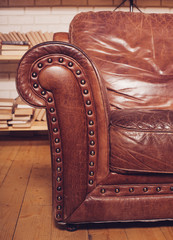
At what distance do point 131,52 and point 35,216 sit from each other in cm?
89

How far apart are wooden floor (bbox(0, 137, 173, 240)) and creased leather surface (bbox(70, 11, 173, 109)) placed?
1.79 feet

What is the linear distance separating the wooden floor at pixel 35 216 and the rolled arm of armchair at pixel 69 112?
0.35ft

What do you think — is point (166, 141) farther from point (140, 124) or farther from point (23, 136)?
point (23, 136)

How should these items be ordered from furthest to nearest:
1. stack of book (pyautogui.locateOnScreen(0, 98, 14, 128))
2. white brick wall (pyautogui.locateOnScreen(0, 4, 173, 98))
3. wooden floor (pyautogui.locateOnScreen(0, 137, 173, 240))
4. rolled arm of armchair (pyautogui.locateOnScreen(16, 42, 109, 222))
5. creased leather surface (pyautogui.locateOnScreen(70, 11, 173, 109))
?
white brick wall (pyautogui.locateOnScreen(0, 4, 173, 98)) → stack of book (pyautogui.locateOnScreen(0, 98, 14, 128)) → creased leather surface (pyautogui.locateOnScreen(70, 11, 173, 109)) → wooden floor (pyautogui.locateOnScreen(0, 137, 173, 240)) → rolled arm of armchair (pyautogui.locateOnScreen(16, 42, 109, 222))

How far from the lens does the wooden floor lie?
40.9 inches

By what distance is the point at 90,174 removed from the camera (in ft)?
3.28

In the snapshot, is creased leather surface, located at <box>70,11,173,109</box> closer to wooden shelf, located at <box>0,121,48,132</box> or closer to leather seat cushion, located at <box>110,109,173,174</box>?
leather seat cushion, located at <box>110,109,173,174</box>

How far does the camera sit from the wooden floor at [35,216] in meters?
1.04

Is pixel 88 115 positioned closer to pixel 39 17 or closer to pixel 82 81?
pixel 82 81

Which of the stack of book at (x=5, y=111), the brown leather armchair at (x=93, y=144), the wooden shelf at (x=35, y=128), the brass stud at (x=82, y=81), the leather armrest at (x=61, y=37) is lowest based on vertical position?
the wooden shelf at (x=35, y=128)

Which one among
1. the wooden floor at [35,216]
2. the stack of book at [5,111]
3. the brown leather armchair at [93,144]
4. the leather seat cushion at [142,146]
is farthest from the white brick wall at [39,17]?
the leather seat cushion at [142,146]

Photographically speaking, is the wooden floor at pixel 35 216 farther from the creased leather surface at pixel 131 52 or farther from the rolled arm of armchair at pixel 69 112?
the creased leather surface at pixel 131 52

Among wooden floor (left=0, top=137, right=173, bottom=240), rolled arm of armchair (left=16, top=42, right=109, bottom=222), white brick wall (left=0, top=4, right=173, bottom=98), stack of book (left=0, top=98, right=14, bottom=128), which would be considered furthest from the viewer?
white brick wall (left=0, top=4, right=173, bottom=98)

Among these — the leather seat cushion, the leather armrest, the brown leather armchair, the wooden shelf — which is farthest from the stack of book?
the leather seat cushion
